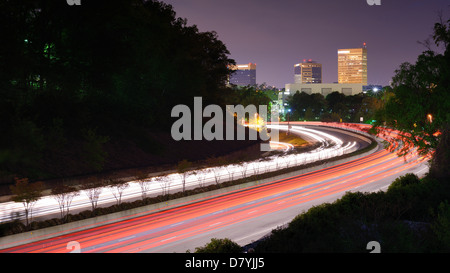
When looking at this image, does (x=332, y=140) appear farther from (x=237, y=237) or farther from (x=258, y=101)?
(x=237, y=237)

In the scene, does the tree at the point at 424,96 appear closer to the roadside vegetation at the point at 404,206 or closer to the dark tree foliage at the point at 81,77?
the roadside vegetation at the point at 404,206

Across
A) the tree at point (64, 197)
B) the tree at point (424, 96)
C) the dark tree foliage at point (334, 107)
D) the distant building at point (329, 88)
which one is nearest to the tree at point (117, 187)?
the tree at point (64, 197)

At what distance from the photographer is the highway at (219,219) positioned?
17.2 meters

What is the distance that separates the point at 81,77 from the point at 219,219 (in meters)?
25.0

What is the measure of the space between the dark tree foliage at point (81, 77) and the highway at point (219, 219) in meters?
12.6

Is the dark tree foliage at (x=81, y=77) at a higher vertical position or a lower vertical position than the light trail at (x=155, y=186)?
higher

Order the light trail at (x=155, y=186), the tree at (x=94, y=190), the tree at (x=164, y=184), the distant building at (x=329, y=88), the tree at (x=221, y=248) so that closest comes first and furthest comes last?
the tree at (x=221, y=248), the light trail at (x=155, y=186), the tree at (x=94, y=190), the tree at (x=164, y=184), the distant building at (x=329, y=88)

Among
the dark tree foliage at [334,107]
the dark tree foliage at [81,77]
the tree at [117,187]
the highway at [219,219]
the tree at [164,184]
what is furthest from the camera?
the dark tree foliage at [334,107]

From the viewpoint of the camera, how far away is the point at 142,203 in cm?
2317

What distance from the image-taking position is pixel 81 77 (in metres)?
39.1

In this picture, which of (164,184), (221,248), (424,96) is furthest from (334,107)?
(221,248)

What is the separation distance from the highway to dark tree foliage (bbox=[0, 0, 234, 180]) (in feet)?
41.5
